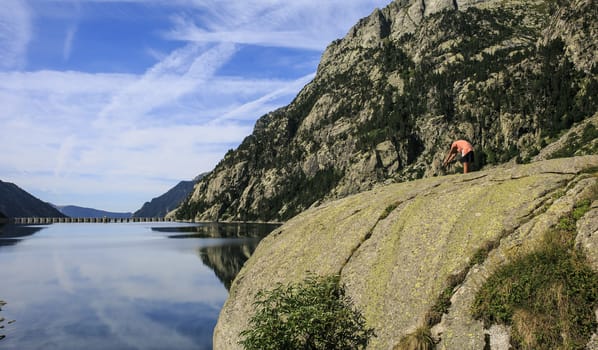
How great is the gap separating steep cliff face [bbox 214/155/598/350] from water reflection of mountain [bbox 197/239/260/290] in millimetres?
38889

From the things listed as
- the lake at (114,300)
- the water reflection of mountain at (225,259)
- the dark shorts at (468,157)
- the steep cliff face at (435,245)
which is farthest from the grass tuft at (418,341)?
the water reflection of mountain at (225,259)

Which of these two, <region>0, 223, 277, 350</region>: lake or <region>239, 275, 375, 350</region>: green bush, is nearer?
<region>239, 275, 375, 350</region>: green bush

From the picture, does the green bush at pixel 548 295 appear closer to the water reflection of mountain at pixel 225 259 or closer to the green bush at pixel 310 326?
the green bush at pixel 310 326

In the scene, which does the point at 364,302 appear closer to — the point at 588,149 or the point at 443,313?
the point at 443,313

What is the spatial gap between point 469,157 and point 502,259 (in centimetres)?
914

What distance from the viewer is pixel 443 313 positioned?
1364 centimetres

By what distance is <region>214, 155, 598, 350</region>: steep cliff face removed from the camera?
13648 mm

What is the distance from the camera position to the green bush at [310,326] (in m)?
14.0

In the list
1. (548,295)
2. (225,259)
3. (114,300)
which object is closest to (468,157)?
(548,295)

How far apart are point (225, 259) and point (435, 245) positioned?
233 feet

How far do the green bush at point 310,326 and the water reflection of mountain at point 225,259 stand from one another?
43839mm

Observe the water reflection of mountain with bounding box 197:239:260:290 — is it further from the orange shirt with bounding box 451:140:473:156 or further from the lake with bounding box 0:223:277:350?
the orange shirt with bounding box 451:140:473:156

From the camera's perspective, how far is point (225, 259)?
8281cm

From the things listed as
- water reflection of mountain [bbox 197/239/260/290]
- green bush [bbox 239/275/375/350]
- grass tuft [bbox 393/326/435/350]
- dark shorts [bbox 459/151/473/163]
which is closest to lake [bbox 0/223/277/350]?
water reflection of mountain [bbox 197/239/260/290]
